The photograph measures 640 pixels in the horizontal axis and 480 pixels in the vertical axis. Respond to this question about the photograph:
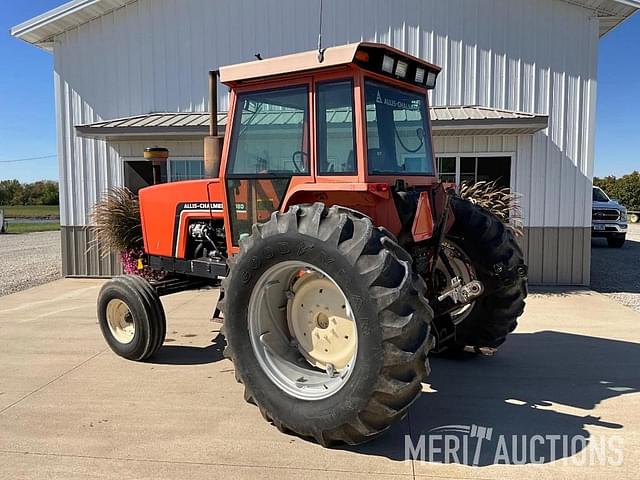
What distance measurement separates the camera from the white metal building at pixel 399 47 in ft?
29.5

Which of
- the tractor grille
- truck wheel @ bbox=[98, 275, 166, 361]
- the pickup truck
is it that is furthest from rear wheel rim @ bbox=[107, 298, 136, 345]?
the tractor grille

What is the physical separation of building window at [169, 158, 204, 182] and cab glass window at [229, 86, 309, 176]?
6038mm

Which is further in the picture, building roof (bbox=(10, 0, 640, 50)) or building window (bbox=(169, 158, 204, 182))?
building window (bbox=(169, 158, 204, 182))

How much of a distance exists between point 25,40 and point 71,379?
8.27m

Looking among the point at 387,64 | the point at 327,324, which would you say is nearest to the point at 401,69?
the point at 387,64

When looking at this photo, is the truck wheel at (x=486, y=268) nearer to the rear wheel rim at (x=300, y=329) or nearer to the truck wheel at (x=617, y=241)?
the rear wheel rim at (x=300, y=329)

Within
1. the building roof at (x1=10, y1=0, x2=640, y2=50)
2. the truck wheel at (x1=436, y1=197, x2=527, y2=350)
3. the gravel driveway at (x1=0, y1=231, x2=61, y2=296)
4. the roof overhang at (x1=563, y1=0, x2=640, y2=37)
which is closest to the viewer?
the truck wheel at (x1=436, y1=197, x2=527, y2=350)

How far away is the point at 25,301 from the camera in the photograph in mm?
8367

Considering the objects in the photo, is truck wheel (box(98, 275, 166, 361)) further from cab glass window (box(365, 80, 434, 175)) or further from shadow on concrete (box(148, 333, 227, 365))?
cab glass window (box(365, 80, 434, 175))

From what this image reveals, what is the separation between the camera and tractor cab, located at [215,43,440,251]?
12.0ft

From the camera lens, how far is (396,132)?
4.11m

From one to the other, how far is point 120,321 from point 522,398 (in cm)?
384

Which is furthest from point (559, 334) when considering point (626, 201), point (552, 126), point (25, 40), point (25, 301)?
point (626, 201)

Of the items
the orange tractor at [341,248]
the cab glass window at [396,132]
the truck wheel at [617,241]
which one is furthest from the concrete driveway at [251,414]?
the truck wheel at [617,241]
